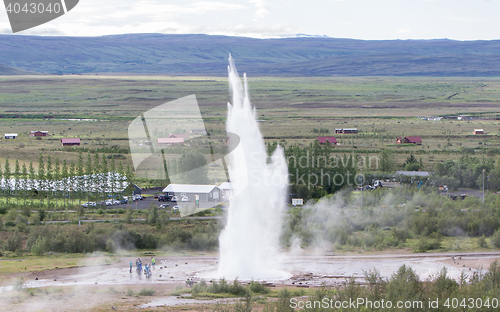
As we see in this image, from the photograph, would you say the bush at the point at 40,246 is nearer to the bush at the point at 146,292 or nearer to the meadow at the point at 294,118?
the bush at the point at 146,292

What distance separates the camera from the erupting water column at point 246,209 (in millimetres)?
28144

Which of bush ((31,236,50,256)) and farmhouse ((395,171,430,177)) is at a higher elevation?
farmhouse ((395,171,430,177))

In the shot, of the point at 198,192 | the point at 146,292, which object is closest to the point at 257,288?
the point at 146,292

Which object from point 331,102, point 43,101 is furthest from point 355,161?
point 43,101

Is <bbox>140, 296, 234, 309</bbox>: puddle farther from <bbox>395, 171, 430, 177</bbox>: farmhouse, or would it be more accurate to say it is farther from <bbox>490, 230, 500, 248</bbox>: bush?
<bbox>395, 171, 430, 177</bbox>: farmhouse

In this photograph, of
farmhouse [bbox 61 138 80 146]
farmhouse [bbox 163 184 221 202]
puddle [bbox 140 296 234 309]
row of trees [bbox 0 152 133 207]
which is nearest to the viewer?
puddle [bbox 140 296 234 309]

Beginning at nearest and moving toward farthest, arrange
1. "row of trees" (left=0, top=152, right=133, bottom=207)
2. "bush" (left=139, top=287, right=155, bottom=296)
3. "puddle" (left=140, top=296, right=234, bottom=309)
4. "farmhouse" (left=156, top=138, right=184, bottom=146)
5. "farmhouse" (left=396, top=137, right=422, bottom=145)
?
"puddle" (left=140, top=296, right=234, bottom=309), "bush" (left=139, top=287, right=155, bottom=296), "row of trees" (left=0, top=152, right=133, bottom=207), "farmhouse" (left=156, top=138, right=184, bottom=146), "farmhouse" (left=396, top=137, right=422, bottom=145)

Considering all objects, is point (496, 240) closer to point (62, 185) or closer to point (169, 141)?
point (62, 185)

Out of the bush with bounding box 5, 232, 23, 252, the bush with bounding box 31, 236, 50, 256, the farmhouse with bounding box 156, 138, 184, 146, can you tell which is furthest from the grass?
the farmhouse with bounding box 156, 138, 184, 146

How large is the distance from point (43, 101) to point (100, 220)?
146848 millimetres

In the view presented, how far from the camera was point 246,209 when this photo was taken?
1153 inches

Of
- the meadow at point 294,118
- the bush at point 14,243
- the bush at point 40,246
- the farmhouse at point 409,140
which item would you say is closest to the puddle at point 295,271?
the bush at point 40,246

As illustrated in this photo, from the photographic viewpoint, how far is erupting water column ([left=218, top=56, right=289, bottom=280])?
28.1 m

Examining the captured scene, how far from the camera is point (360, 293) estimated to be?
20.9 m
